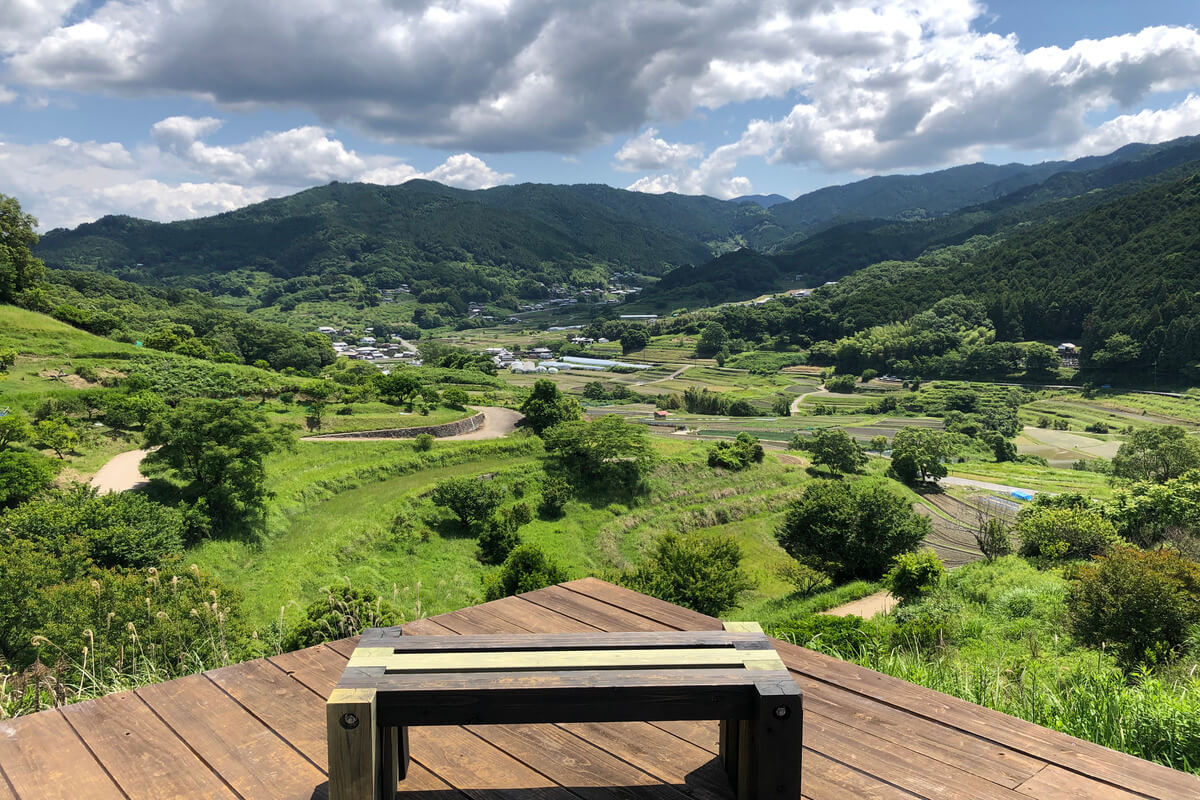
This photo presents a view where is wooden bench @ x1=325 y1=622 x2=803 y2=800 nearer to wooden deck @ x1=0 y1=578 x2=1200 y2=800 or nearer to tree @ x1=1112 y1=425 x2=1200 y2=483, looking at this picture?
wooden deck @ x1=0 y1=578 x2=1200 y2=800

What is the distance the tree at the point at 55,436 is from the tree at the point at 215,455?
3.41 metres

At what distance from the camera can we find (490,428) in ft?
118

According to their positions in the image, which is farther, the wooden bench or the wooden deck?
the wooden deck

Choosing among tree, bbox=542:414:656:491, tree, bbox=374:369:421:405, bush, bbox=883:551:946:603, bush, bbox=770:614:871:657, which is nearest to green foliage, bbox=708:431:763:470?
tree, bbox=542:414:656:491

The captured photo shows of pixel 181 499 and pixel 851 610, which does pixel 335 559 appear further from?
pixel 851 610

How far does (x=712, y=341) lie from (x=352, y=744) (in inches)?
4211

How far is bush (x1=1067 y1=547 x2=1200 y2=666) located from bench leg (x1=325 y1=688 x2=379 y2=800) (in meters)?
11.6

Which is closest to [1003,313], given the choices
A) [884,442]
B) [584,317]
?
[884,442]

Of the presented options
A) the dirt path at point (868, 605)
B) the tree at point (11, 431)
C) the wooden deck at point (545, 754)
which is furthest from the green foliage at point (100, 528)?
the dirt path at point (868, 605)

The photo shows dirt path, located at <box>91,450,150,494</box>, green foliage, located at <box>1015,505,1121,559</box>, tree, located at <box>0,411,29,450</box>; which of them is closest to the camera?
dirt path, located at <box>91,450,150,494</box>

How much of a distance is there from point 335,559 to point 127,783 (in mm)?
18799

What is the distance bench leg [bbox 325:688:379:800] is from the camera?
1861mm

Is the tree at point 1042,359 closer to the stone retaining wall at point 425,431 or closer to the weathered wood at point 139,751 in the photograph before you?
the stone retaining wall at point 425,431

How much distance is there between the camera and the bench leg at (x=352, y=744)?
6.11 feet
